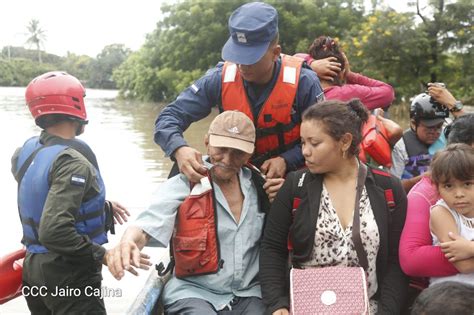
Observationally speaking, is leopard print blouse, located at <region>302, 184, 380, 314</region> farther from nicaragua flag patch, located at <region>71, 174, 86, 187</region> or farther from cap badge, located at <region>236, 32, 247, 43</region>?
nicaragua flag patch, located at <region>71, 174, 86, 187</region>

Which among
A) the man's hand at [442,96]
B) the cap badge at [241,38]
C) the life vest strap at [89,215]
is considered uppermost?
the cap badge at [241,38]

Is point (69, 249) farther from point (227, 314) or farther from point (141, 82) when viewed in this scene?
point (141, 82)

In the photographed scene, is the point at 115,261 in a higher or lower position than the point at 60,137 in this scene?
lower

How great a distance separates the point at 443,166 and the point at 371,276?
21.7 inches

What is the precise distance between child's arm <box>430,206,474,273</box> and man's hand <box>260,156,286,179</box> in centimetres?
76

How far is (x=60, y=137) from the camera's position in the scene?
2986mm

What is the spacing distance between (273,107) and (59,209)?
1.12m

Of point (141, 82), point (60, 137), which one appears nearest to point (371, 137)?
point (60, 137)

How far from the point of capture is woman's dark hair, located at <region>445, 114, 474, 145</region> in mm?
2654

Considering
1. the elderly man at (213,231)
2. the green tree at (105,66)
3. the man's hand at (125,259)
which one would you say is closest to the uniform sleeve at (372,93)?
the elderly man at (213,231)

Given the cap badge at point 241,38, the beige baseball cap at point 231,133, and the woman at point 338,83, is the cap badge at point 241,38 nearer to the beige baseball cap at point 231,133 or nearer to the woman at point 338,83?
the beige baseball cap at point 231,133

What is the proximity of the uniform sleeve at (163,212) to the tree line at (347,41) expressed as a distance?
63.4 ft

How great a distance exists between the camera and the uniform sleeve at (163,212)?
99.9 inches

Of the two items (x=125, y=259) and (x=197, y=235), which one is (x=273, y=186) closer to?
(x=197, y=235)
